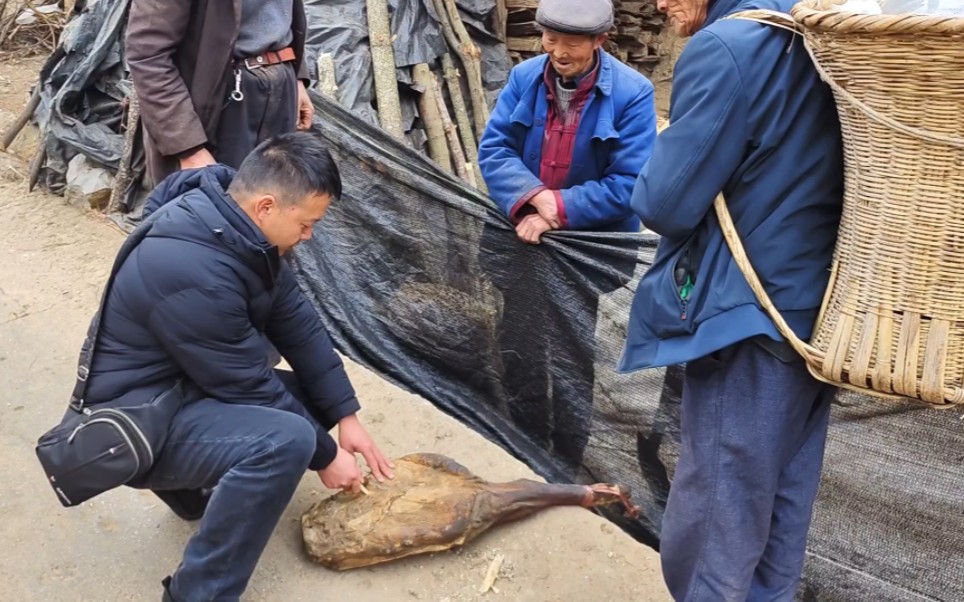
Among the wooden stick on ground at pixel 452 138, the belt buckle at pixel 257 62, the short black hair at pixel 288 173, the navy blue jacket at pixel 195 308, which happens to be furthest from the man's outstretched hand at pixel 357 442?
the wooden stick on ground at pixel 452 138

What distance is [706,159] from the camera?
1.79 m

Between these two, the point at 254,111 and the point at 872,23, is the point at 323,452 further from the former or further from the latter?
the point at 872,23

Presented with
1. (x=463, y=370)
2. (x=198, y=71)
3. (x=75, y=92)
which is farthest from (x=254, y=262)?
(x=75, y=92)

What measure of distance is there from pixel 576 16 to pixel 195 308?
1818 millimetres

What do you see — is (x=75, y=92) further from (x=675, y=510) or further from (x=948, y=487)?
(x=948, y=487)

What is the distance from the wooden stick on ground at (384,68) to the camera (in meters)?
5.70

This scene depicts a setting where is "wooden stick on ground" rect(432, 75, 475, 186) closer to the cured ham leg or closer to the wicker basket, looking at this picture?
the cured ham leg

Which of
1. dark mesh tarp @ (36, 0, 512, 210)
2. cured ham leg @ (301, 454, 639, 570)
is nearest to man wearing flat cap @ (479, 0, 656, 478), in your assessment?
A: cured ham leg @ (301, 454, 639, 570)

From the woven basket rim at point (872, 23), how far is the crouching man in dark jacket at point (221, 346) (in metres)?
1.26

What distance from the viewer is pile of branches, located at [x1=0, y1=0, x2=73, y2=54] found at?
28.6 ft

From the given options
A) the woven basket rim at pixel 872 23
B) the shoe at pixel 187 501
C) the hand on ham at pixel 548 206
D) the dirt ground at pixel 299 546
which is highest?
the woven basket rim at pixel 872 23

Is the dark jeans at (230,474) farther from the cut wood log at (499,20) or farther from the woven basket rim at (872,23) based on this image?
the cut wood log at (499,20)

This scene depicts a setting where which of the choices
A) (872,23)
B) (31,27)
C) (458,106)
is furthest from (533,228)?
(31,27)

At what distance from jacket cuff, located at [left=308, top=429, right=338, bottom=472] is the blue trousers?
977 mm
